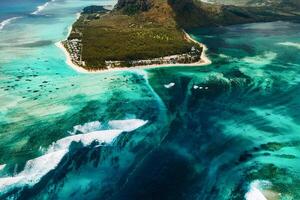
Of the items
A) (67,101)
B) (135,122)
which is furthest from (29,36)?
(135,122)

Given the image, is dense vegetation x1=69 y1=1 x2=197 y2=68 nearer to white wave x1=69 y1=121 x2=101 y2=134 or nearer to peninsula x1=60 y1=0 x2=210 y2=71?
peninsula x1=60 y1=0 x2=210 y2=71

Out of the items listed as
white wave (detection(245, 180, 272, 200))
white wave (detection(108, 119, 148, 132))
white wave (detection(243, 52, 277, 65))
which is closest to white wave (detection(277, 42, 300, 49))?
white wave (detection(243, 52, 277, 65))

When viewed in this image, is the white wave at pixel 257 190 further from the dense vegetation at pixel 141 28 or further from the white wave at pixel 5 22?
the white wave at pixel 5 22

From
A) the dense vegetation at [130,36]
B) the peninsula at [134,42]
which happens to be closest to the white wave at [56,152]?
the peninsula at [134,42]

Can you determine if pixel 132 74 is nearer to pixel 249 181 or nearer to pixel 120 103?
pixel 120 103

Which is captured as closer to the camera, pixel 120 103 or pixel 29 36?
pixel 120 103

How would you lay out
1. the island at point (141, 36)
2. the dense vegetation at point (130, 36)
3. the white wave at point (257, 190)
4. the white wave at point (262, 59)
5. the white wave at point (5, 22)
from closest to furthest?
the white wave at point (257, 190) < the island at point (141, 36) < the dense vegetation at point (130, 36) < the white wave at point (262, 59) < the white wave at point (5, 22)

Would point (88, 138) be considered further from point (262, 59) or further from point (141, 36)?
point (141, 36)

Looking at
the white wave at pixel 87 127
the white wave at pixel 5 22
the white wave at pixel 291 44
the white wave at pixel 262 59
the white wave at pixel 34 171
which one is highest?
the white wave at pixel 34 171
